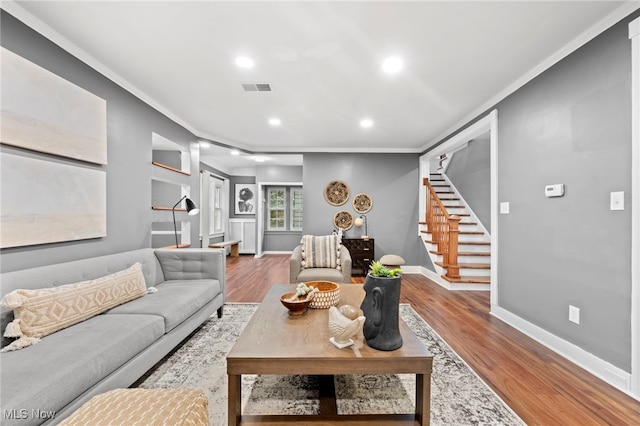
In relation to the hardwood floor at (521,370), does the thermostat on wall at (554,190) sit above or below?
above

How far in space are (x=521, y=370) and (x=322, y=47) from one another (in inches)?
116

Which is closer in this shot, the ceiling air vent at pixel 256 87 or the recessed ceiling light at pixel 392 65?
the recessed ceiling light at pixel 392 65

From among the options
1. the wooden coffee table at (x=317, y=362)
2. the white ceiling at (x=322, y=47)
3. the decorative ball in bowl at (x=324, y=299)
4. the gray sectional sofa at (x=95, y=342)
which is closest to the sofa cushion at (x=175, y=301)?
the gray sectional sofa at (x=95, y=342)

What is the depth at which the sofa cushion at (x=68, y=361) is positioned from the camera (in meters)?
1.07

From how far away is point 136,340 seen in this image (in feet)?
5.35

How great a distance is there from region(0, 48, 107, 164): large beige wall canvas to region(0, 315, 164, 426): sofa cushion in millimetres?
1311

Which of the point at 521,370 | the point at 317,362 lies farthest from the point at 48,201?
the point at 521,370

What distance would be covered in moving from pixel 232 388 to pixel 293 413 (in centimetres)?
49

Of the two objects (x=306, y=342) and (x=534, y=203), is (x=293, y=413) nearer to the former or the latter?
(x=306, y=342)

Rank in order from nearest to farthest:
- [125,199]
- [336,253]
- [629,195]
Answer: [629,195]
[125,199]
[336,253]

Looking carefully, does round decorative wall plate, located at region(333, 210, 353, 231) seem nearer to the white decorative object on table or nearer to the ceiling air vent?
the ceiling air vent

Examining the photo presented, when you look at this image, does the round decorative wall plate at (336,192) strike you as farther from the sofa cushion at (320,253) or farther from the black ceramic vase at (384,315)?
the black ceramic vase at (384,315)

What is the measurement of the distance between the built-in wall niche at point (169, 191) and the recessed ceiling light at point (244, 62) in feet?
Answer: 5.53

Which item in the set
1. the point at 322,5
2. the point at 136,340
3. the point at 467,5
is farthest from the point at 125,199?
the point at 467,5
